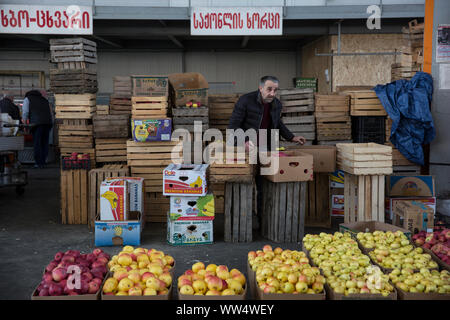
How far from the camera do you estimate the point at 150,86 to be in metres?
7.93

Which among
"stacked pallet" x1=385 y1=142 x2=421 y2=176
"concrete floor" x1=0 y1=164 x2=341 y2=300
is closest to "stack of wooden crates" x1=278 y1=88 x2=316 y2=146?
"stacked pallet" x1=385 y1=142 x2=421 y2=176

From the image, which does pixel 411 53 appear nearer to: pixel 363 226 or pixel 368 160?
pixel 368 160

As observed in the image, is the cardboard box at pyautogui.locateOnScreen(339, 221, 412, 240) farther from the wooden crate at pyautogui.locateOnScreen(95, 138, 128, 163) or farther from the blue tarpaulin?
the wooden crate at pyautogui.locateOnScreen(95, 138, 128, 163)

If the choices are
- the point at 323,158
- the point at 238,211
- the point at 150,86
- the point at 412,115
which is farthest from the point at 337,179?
the point at 150,86

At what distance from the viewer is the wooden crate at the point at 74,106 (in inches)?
328

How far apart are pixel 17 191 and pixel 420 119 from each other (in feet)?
25.4

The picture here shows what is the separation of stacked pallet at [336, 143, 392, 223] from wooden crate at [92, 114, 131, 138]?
348 cm

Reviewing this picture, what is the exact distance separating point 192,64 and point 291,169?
54.9 ft

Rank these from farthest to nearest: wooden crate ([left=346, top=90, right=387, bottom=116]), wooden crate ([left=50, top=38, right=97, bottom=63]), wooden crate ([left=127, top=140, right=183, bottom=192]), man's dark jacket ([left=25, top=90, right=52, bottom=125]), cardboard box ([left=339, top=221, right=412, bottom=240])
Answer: man's dark jacket ([left=25, top=90, right=52, bottom=125])
wooden crate ([left=50, top=38, right=97, bottom=63])
wooden crate ([left=346, top=90, right=387, bottom=116])
wooden crate ([left=127, top=140, right=183, bottom=192])
cardboard box ([left=339, top=221, right=412, bottom=240])

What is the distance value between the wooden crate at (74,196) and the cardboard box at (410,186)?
4696 mm

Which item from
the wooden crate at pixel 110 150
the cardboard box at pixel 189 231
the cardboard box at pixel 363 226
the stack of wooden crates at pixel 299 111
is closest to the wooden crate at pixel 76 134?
the wooden crate at pixel 110 150

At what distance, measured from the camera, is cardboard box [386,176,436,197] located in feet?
24.2

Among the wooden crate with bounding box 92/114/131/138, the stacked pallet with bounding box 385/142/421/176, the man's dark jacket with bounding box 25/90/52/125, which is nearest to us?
the wooden crate with bounding box 92/114/131/138

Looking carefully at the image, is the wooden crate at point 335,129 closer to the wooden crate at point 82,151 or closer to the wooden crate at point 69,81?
the wooden crate at point 82,151
